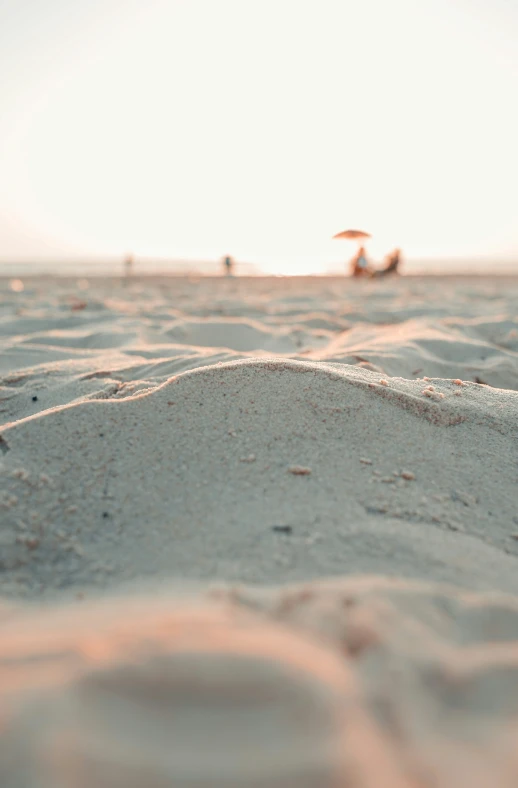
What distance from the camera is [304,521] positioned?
1.03 m

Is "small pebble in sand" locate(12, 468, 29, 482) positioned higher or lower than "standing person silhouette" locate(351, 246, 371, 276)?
lower

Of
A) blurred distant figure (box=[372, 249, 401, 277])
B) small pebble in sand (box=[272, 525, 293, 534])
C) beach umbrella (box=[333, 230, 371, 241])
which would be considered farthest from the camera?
blurred distant figure (box=[372, 249, 401, 277])

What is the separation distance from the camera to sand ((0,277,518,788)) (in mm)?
572

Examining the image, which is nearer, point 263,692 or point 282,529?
point 263,692

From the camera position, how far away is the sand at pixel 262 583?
572 millimetres

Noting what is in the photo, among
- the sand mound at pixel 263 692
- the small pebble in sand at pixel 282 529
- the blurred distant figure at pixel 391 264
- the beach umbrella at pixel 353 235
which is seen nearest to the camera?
the sand mound at pixel 263 692

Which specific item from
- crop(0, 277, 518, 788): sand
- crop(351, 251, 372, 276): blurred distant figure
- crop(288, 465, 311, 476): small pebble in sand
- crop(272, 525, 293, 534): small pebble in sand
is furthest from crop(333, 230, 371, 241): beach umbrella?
crop(272, 525, 293, 534): small pebble in sand

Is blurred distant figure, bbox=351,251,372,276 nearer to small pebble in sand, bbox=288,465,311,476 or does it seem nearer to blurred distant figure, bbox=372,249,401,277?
blurred distant figure, bbox=372,249,401,277

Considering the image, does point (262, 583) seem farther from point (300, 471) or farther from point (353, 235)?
point (353, 235)

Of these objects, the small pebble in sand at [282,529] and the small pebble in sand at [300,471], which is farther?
the small pebble in sand at [300,471]

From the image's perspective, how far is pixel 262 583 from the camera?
A: 2.87 feet

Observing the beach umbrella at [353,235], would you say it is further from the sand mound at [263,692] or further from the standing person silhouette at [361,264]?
the sand mound at [263,692]

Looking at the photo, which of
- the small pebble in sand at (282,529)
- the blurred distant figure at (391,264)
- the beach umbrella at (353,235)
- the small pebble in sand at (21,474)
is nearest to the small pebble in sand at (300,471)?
the small pebble in sand at (282,529)

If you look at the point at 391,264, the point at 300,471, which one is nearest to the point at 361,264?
the point at 391,264
